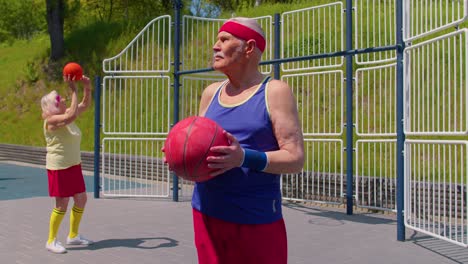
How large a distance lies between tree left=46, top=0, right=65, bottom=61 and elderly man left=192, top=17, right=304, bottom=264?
74.0ft

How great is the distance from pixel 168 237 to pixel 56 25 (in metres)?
19.0

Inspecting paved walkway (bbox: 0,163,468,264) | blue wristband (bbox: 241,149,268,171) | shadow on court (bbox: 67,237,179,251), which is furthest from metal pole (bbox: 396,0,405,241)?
blue wristband (bbox: 241,149,268,171)

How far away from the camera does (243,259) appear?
2479 mm

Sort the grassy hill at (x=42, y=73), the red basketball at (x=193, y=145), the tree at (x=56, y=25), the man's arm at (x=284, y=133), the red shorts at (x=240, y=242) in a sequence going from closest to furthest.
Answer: the red basketball at (x=193, y=145) → the man's arm at (x=284, y=133) → the red shorts at (x=240, y=242) → the grassy hill at (x=42, y=73) → the tree at (x=56, y=25)

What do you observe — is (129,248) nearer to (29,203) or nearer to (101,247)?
(101,247)

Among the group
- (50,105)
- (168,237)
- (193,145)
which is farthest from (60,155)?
(193,145)

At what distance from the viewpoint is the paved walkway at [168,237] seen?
572 centimetres

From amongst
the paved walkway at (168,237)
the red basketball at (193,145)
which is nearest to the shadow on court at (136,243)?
the paved walkway at (168,237)

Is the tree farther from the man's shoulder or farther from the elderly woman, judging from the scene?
the man's shoulder

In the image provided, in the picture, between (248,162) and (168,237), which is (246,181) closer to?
(248,162)

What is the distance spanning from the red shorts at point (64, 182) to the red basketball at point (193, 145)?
371 centimetres

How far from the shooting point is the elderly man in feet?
7.86

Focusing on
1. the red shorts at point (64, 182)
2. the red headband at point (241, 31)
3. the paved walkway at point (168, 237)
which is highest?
the red headband at point (241, 31)

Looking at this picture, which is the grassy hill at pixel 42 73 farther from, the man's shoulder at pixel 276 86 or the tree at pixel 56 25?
the man's shoulder at pixel 276 86
